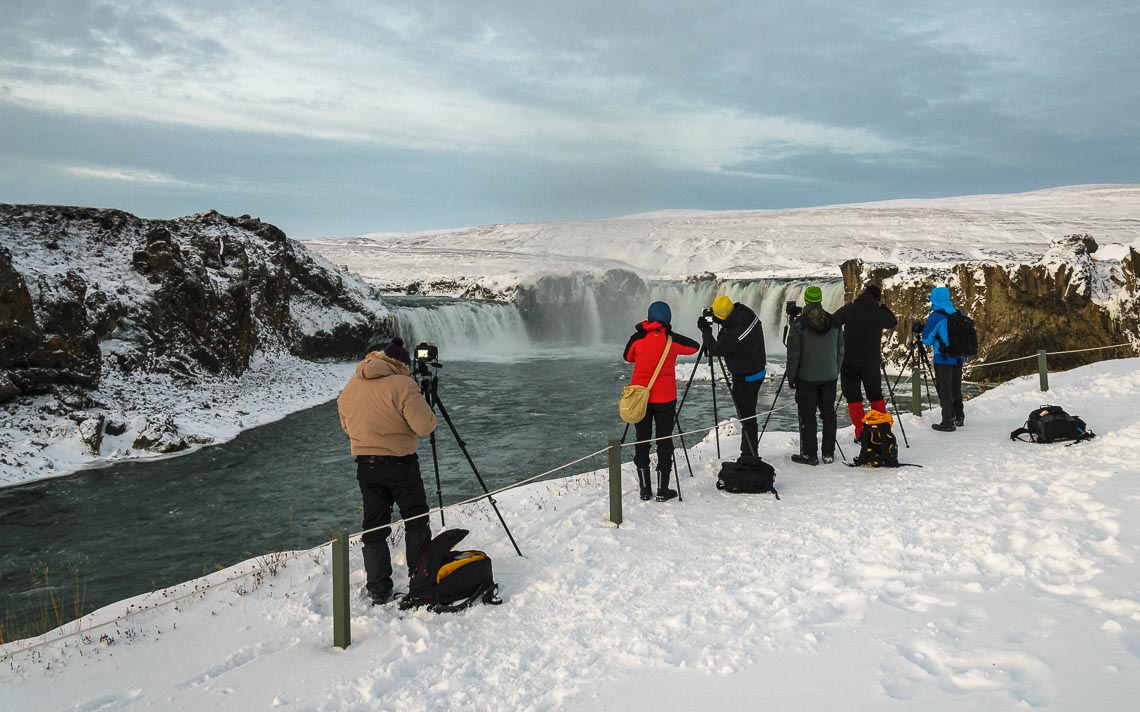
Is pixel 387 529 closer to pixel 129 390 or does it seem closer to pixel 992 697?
pixel 992 697

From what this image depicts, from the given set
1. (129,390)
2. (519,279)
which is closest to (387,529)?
(129,390)

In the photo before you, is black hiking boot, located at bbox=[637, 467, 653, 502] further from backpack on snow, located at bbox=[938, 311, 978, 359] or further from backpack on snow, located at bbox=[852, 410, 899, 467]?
backpack on snow, located at bbox=[938, 311, 978, 359]

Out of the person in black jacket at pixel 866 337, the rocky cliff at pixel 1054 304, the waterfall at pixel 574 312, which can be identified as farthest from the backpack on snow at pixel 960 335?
the waterfall at pixel 574 312

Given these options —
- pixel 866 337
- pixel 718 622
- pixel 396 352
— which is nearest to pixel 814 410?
pixel 866 337

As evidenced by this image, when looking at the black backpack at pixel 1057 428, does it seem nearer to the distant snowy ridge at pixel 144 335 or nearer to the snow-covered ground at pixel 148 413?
the snow-covered ground at pixel 148 413

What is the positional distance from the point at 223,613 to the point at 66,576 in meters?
4.62

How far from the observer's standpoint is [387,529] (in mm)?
6352

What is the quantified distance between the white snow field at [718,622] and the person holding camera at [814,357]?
1.54m

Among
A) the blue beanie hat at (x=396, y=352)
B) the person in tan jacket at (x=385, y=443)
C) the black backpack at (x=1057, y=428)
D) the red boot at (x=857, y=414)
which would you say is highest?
the blue beanie hat at (x=396, y=352)

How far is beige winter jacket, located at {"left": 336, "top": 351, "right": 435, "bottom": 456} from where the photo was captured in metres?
5.96

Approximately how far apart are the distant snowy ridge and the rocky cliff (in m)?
21.9

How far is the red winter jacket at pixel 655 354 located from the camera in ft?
26.6

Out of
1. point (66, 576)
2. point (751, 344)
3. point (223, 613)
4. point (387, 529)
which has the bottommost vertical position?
point (66, 576)

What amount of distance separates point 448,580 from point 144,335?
18329 mm
